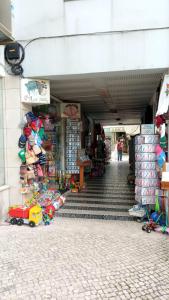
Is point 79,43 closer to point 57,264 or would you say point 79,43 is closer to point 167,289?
point 57,264

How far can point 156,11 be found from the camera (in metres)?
4.75

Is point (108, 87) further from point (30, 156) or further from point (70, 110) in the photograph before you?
point (30, 156)

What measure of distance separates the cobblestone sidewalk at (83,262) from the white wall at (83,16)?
383cm

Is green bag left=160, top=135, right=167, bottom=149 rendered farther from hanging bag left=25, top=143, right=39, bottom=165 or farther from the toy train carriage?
the toy train carriage

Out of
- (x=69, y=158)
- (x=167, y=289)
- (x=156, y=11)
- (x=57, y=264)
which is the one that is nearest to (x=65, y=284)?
(x=57, y=264)

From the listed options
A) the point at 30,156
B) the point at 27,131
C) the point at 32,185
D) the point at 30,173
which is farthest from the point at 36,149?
the point at 32,185

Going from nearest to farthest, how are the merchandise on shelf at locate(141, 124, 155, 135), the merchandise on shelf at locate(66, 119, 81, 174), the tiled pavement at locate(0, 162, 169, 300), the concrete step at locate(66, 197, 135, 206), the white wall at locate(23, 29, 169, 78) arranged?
the tiled pavement at locate(0, 162, 169, 300), the white wall at locate(23, 29, 169, 78), the merchandise on shelf at locate(141, 124, 155, 135), the concrete step at locate(66, 197, 135, 206), the merchandise on shelf at locate(66, 119, 81, 174)

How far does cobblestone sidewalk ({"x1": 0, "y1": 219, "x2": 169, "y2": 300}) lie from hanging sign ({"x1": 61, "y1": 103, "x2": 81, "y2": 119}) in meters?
3.81

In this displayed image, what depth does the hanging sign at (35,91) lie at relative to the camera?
5.40 metres

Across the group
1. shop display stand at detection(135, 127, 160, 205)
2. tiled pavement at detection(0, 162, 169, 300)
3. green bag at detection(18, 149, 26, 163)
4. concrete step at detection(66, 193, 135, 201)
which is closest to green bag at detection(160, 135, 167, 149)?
shop display stand at detection(135, 127, 160, 205)

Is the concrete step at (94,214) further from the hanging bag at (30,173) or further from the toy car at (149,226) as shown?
the hanging bag at (30,173)

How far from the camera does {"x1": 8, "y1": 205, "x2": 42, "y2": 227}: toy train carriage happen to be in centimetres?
496

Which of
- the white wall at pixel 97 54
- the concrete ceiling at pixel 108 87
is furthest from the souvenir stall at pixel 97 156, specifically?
the white wall at pixel 97 54

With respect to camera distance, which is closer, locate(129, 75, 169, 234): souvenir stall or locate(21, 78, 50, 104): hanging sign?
locate(129, 75, 169, 234): souvenir stall
